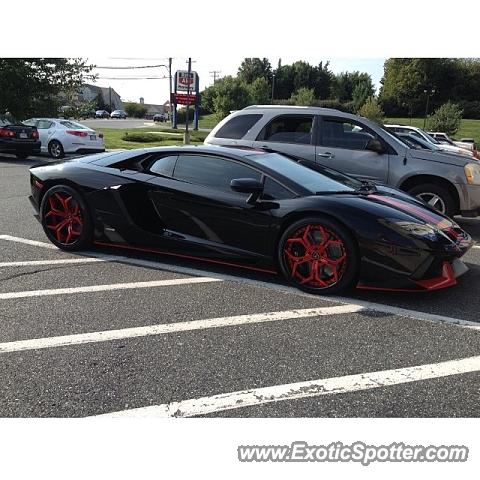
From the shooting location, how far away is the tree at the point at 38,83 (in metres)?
19.1

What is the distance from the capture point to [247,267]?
14.4 ft

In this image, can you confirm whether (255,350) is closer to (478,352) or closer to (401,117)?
(478,352)

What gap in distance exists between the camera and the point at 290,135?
720 cm

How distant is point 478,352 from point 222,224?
2.21 metres

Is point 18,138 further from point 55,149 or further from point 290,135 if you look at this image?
point 290,135

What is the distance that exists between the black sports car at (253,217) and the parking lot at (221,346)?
239 mm

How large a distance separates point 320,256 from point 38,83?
1945 cm

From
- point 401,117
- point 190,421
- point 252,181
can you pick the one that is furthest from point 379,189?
point 401,117

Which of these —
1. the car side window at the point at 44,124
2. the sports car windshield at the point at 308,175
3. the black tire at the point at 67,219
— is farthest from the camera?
the car side window at the point at 44,124

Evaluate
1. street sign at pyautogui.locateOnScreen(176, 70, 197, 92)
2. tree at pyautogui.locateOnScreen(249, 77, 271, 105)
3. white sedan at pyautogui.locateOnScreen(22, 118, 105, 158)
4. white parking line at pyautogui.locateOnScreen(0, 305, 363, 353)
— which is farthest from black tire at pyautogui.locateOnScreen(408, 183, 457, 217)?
tree at pyautogui.locateOnScreen(249, 77, 271, 105)

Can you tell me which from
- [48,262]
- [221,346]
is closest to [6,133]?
[48,262]

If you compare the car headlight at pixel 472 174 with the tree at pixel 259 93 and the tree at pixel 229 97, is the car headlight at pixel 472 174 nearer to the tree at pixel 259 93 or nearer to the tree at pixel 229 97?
the tree at pixel 229 97

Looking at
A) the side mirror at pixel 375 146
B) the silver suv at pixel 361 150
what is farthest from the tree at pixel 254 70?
the side mirror at pixel 375 146

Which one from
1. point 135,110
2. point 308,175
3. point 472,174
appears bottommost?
point 472,174
